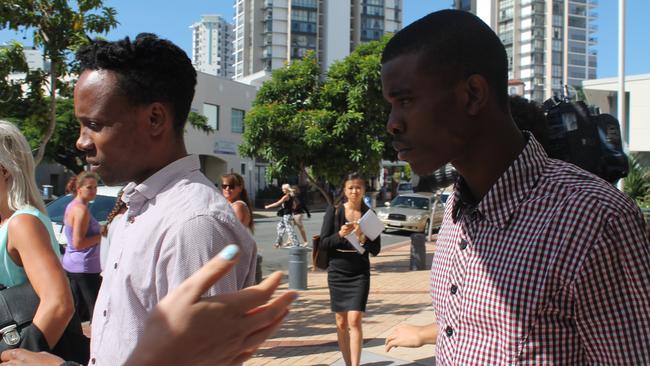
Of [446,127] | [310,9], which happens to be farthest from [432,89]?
[310,9]

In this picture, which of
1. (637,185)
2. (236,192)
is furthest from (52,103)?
(637,185)

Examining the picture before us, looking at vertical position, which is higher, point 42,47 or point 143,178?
point 42,47

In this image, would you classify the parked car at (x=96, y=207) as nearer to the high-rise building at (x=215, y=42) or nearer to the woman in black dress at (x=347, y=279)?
the woman in black dress at (x=347, y=279)

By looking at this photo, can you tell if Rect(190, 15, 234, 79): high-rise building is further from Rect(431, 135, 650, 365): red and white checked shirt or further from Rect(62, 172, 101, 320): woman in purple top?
Rect(431, 135, 650, 365): red and white checked shirt

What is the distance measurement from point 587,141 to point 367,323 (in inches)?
223

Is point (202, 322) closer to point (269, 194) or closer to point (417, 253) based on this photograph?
point (417, 253)

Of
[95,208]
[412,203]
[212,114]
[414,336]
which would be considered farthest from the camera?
[212,114]

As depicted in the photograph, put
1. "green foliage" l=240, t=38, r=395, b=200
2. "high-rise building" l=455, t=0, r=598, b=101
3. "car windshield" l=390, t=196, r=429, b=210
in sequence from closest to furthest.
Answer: "green foliage" l=240, t=38, r=395, b=200 → "car windshield" l=390, t=196, r=429, b=210 → "high-rise building" l=455, t=0, r=598, b=101

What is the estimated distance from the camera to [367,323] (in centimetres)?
762

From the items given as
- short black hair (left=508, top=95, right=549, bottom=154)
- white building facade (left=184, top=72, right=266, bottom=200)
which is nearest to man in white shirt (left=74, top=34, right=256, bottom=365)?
short black hair (left=508, top=95, right=549, bottom=154)

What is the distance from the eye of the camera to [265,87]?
437 inches

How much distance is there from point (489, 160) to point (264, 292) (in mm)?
885

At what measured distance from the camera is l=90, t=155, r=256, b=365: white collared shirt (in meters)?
1.50

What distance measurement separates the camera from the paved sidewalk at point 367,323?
5949mm
